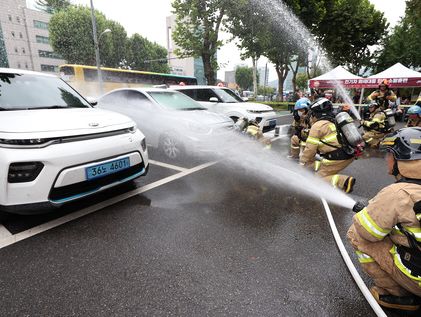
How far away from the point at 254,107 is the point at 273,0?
1473 cm

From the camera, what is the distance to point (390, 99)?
768cm

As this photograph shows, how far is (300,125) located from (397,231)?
14.5 feet

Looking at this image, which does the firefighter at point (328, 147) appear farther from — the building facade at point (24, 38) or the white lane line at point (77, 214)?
the building facade at point (24, 38)

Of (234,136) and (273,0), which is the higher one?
(273,0)

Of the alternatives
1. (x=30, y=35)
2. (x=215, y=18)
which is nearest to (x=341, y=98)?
(x=215, y=18)

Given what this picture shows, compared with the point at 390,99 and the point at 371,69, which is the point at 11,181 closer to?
the point at 390,99

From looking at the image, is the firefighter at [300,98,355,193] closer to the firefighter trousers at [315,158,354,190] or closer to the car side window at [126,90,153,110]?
the firefighter trousers at [315,158,354,190]

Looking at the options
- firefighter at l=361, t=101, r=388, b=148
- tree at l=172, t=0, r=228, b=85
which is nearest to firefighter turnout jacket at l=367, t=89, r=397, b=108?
firefighter at l=361, t=101, r=388, b=148

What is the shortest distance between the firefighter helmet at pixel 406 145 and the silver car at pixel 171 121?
3.82 metres

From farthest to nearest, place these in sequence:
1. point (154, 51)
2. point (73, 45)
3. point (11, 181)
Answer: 1. point (154, 51)
2. point (73, 45)
3. point (11, 181)

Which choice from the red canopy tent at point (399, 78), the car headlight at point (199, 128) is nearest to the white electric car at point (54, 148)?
the car headlight at point (199, 128)

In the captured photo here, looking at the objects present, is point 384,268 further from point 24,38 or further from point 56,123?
point 24,38

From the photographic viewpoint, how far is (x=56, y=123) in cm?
288

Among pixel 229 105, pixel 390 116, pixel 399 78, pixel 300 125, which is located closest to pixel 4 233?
pixel 300 125
